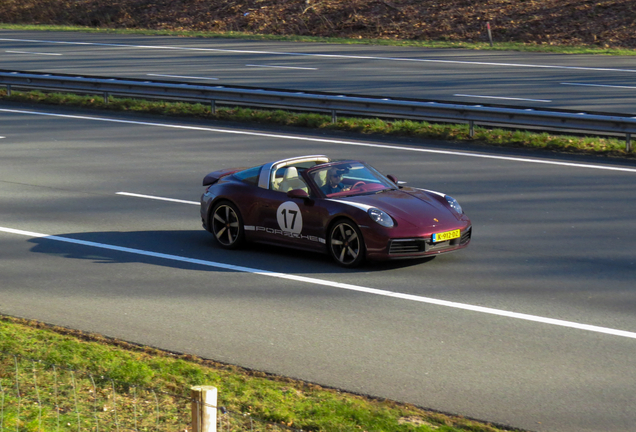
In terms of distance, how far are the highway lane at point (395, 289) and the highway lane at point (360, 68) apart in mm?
6647

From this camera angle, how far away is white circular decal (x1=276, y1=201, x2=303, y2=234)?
423 inches

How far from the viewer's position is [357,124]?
67.1ft

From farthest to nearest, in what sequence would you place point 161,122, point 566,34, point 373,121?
point 566,34 < point 161,122 < point 373,121

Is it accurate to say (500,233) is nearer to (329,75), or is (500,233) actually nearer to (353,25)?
(329,75)

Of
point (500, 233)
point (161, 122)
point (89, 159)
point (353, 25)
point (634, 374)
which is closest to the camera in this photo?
point (634, 374)

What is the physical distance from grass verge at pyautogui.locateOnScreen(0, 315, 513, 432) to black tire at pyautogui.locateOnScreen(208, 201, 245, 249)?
3390 millimetres

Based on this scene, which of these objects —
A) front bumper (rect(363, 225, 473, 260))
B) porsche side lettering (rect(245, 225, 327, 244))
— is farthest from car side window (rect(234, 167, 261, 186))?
front bumper (rect(363, 225, 473, 260))

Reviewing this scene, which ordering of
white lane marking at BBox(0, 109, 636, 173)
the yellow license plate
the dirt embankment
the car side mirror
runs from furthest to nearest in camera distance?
1. the dirt embankment
2. white lane marking at BBox(0, 109, 636, 173)
3. the car side mirror
4. the yellow license plate

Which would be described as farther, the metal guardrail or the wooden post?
the metal guardrail

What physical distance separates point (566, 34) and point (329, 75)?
11551 mm

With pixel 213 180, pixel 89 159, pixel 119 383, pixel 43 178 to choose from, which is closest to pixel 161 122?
pixel 89 159

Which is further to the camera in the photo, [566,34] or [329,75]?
[566,34]

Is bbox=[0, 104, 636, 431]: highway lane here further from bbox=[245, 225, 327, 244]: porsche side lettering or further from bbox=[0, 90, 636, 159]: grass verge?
bbox=[0, 90, 636, 159]: grass verge

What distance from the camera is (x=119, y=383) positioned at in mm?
7070
